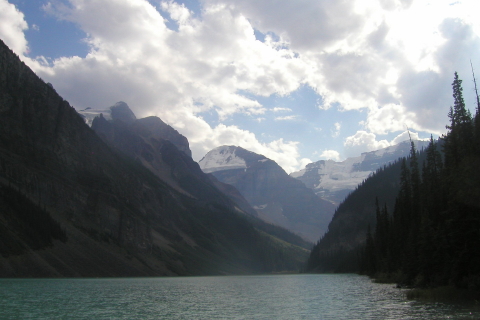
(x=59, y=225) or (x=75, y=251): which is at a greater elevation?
(x=59, y=225)

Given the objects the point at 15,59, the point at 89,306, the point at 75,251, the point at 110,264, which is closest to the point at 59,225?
the point at 75,251

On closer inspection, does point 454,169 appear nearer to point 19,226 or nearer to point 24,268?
point 24,268

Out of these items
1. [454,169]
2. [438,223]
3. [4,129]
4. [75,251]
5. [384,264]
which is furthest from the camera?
[4,129]

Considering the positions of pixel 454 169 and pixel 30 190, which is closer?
pixel 454 169

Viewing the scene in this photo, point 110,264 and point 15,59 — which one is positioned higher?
point 15,59

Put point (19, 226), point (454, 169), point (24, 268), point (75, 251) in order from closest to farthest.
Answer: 1. point (454, 169)
2. point (24, 268)
3. point (19, 226)
4. point (75, 251)

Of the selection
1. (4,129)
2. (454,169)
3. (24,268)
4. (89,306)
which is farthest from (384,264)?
(4,129)

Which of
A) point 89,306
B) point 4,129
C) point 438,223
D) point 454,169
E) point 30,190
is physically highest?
point 4,129

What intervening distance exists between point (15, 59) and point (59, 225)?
3410 inches

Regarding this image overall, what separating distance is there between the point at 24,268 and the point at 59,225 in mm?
34570

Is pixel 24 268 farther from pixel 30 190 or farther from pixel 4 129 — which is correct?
pixel 4 129

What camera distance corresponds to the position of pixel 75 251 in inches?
6063

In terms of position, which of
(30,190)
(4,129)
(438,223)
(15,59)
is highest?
(15,59)

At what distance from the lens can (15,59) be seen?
191750 millimetres
